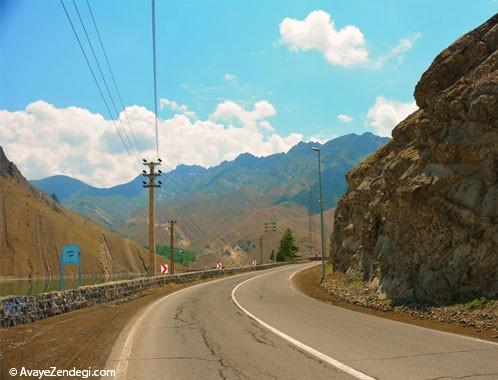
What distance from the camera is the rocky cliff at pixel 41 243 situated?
5453 inches

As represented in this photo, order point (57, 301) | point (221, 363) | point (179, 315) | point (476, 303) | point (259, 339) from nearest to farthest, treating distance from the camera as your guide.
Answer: point (221, 363), point (259, 339), point (476, 303), point (179, 315), point (57, 301)

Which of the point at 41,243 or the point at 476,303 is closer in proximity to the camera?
the point at 476,303

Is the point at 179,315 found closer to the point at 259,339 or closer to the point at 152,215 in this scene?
the point at 259,339

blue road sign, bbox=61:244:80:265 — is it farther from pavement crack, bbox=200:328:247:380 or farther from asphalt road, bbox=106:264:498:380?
pavement crack, bbox=200:328:247:380

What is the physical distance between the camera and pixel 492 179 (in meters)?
15.7

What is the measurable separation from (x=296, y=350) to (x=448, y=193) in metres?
10.4

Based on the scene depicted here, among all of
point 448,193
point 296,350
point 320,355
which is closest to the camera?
point 320,355

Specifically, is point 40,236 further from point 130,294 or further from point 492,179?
point 492,179

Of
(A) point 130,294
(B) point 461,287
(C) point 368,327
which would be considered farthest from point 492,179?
(A) point 130,294

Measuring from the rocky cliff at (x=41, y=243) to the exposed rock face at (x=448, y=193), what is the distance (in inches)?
5061

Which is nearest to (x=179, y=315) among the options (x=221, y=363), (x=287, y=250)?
(x=221, y=363)

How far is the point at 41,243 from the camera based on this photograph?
152625 mm

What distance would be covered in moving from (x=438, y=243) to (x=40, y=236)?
6246 inches

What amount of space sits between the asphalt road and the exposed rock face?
3.32 metres
